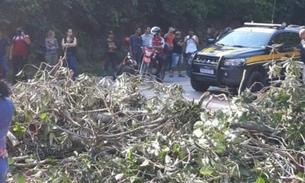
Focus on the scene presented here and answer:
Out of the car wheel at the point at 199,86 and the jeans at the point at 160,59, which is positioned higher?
the jeans at the point at 160,59

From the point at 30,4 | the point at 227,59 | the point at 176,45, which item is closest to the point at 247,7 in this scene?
the point at 176,45

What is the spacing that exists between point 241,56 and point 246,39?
3.44ft

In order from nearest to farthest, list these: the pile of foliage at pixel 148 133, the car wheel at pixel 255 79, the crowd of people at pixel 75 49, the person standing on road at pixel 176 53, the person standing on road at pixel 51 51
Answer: the pile of foliage at pixel 148 133 < the car wheel at pixel 255 79 < the crowd of people at pixel 75 49 < the person standing on road at pixel 51 51 < the person standing on road at pixel 176 53

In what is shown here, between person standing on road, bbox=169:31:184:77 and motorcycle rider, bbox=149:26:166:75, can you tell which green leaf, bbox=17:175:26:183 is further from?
person standing on road, bbox=169:31:184:77

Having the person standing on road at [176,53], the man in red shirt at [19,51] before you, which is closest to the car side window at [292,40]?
the person standing on road at [176,53]

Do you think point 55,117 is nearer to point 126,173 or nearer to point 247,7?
point 126,173

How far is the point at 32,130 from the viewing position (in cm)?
768

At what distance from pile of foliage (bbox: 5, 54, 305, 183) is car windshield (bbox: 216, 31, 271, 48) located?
24.4ft

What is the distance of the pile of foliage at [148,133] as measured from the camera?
6355 mm

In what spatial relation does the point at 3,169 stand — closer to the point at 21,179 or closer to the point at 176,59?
the point at 21,179

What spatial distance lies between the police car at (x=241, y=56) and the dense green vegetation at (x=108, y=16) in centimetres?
700

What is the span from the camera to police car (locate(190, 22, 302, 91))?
49.4 ft

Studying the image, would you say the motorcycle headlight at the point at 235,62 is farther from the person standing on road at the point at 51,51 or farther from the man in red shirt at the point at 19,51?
the man in red shirt at the point at 19,51

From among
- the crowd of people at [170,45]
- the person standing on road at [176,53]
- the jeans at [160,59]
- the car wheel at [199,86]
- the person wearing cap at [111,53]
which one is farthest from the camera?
the person standing on road at [176,53]
